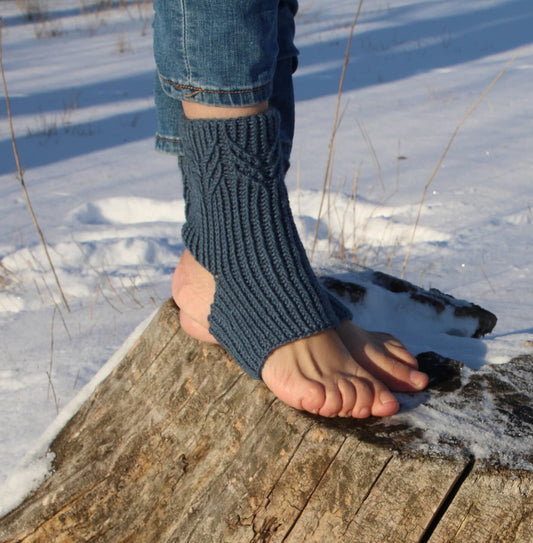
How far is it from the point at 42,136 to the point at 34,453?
11.7 feet

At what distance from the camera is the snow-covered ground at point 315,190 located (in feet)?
6.37

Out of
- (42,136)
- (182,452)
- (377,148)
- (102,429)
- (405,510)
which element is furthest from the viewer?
(42,136)

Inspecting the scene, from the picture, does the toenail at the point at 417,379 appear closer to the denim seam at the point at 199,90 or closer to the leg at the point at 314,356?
the leg at the point at 314,356

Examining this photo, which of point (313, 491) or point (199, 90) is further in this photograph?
point (199, 90)

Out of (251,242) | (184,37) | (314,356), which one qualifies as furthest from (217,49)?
(314,356)

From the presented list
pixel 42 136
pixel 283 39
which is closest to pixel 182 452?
pixel 283 39

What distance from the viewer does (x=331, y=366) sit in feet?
3.60

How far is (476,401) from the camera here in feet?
3.35

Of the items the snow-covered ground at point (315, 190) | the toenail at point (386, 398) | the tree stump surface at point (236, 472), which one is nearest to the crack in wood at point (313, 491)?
the tree stump surface at point (236, 472)

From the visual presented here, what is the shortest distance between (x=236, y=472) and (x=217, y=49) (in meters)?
0.66

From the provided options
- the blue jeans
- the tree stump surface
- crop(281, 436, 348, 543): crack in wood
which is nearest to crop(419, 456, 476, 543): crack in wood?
the tree stump surface

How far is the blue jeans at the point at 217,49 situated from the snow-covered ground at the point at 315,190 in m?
0.63

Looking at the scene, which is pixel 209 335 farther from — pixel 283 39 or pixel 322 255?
pixel 322 255

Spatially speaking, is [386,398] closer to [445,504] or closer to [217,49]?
[445,504]
